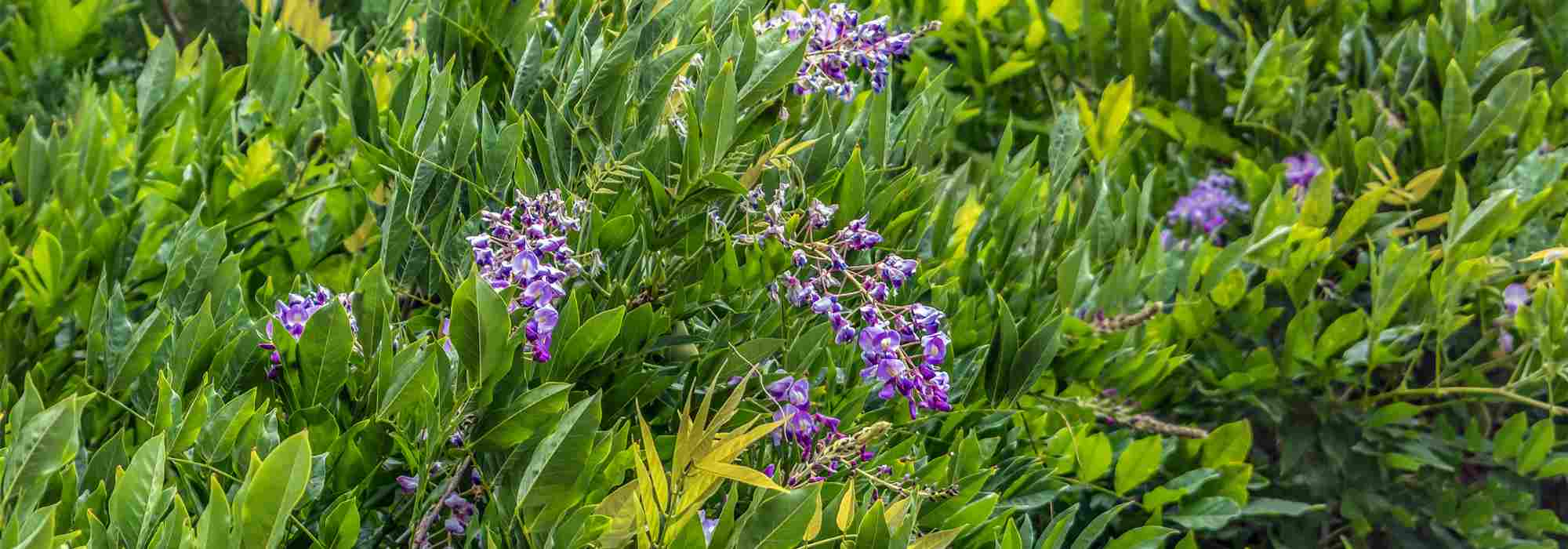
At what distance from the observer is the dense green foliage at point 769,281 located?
4.86 feet

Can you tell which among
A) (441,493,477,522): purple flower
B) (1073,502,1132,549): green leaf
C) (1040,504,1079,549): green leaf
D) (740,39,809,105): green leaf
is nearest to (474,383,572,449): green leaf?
(441,493,477,522): purple flower

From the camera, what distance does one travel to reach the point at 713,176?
155 cm

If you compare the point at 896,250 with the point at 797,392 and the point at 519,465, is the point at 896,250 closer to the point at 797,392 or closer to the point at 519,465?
the point at 797,392

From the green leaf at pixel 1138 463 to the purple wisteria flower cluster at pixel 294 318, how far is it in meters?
1.32

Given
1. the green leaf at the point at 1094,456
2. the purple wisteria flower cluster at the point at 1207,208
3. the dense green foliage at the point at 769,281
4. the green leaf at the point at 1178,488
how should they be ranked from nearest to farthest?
the dense green foliage at the point at 769,281 < the green leaf at the point at 1094,456 < the green leaf at the point at 1178,488 < the purple wisteria flower cluster at the point at 1207,208

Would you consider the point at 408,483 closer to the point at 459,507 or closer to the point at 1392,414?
the point at 459,507

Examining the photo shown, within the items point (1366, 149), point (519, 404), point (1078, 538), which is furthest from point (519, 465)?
point (1366, 149)

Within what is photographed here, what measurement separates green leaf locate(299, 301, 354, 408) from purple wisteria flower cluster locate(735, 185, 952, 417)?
1.53 ft

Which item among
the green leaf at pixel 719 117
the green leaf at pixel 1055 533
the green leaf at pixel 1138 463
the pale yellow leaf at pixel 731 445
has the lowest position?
the green leaf at pixel 1138 463

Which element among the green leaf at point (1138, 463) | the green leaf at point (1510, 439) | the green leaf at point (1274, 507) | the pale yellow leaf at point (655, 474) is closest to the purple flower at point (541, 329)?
the pale yellow leaf at point (655, 474)

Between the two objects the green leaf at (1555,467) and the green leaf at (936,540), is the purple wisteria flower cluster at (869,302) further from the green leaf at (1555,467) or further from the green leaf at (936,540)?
the green leaf at (1555,467)

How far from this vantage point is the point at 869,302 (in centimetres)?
165

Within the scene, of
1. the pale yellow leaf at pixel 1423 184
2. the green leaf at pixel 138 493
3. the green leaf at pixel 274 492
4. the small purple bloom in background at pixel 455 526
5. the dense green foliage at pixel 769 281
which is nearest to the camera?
the green leaf at pixel 274 492

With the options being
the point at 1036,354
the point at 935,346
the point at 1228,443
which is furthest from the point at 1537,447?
the point at 935,346
